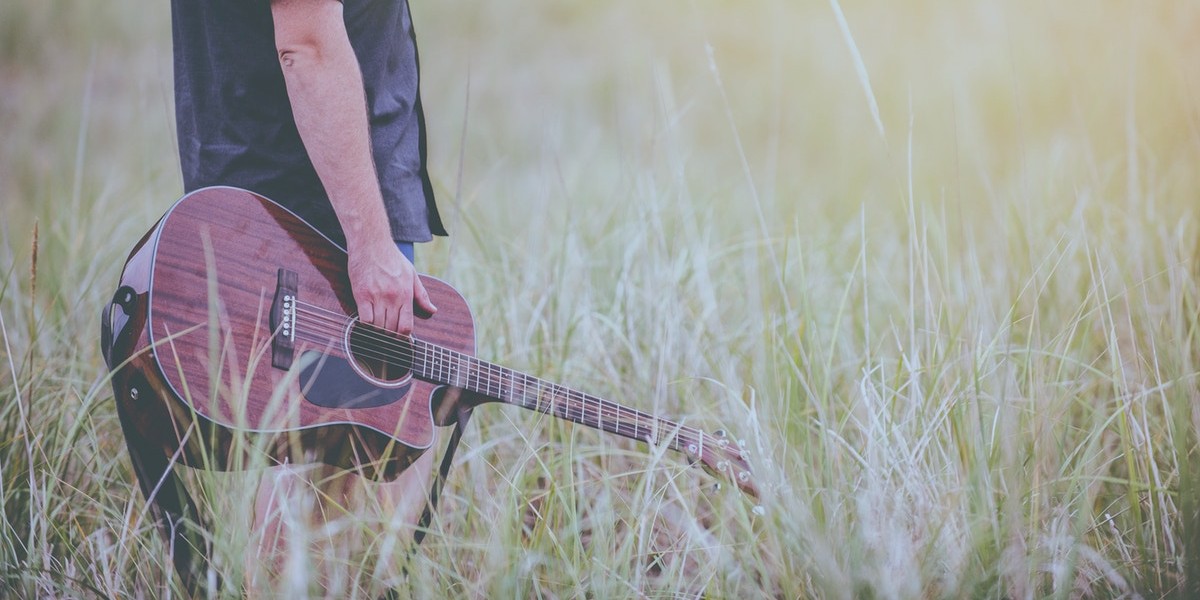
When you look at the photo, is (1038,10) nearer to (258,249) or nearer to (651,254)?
(651,254)

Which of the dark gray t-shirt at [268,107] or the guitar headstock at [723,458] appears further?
the guitar headstock at [723,458]

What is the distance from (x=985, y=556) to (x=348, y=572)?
943mm

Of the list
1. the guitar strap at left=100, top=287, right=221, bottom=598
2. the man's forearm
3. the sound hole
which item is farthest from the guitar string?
the guitar strap at left=100, top=287, right=221, bottom=598

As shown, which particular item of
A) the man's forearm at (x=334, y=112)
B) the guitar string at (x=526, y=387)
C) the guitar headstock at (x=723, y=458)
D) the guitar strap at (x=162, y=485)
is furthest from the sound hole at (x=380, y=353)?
the guitar headstock at (x=723, y=458)

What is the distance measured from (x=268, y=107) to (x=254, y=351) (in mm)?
383

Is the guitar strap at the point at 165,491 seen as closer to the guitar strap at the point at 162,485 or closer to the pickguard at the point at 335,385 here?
the guitar strap at the point at 162,485

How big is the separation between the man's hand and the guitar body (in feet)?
0.12

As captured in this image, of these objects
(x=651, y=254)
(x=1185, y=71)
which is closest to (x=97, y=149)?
(x=651, y=254)

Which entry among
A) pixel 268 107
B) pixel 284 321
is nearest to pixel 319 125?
pixel 268 107

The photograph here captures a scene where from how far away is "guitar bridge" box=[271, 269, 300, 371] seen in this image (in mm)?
1330

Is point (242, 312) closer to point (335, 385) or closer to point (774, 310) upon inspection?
point (335, 385)

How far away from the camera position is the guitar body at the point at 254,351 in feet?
4.02

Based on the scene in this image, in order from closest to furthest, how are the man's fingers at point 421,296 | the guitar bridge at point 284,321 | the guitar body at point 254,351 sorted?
1. the guitar body at point 254,351
2. the guitar bridge at point 284,321
3. the man's fingers at point 421,296

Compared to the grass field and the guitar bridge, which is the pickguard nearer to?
the guitar bridge
